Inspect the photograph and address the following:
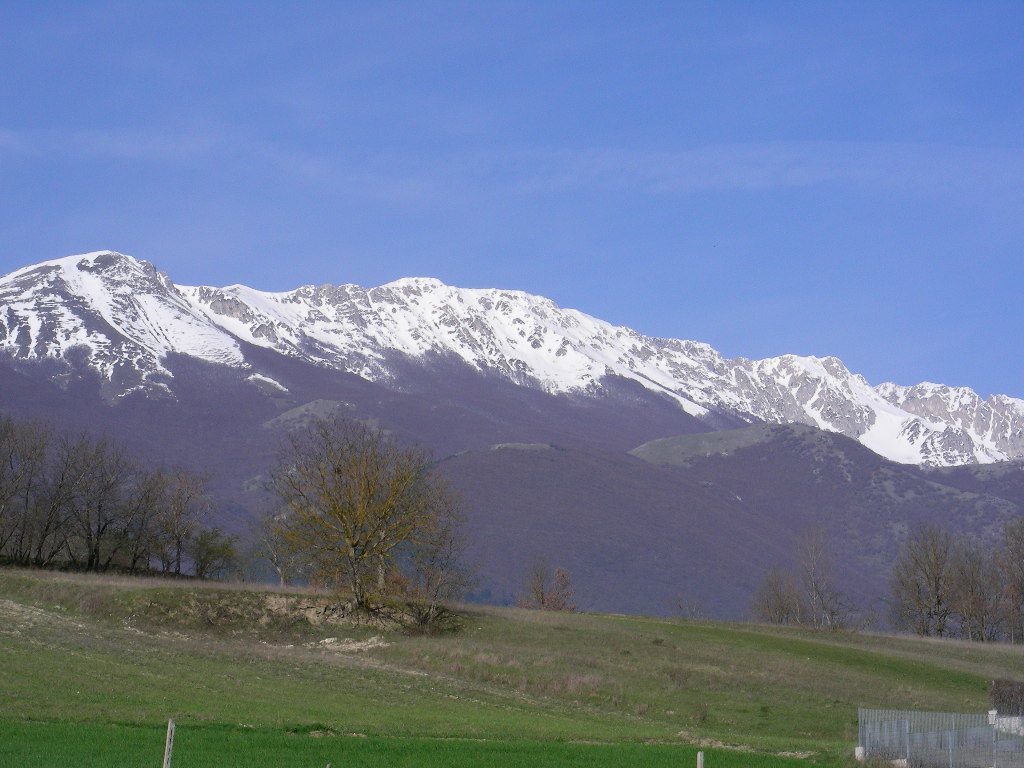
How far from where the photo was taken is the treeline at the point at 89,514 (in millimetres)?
82625

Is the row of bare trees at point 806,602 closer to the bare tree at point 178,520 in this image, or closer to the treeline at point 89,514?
the bare tree at point 178,520

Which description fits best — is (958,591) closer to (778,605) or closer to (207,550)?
(778,605)

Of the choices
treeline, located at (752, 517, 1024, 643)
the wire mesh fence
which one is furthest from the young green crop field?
treeline, located at (752, 517, 1024, 643)

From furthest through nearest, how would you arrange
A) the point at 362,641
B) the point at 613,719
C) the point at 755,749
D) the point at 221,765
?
the point at 362,641, the point at 613,719, the point at 755,749, the point at 221,765

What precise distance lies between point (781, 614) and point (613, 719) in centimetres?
10910

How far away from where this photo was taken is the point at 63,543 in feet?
273

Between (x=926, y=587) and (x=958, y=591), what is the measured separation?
4144 millimetres

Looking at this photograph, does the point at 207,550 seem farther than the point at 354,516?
Yes

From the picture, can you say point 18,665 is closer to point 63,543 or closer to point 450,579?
point 63,543

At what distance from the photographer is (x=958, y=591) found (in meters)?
123

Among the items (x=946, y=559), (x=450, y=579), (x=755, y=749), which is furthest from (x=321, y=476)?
(x=946, y=559)

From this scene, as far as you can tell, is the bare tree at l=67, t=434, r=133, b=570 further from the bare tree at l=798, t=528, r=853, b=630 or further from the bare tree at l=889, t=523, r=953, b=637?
the bare tree at l=889, t=523, r=953, b=637

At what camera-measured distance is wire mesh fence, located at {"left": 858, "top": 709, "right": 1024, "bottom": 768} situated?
101 feet

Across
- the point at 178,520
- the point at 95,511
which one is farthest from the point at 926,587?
the point at 95,511
